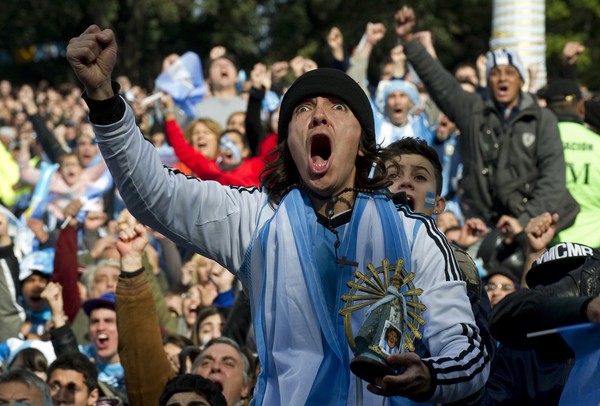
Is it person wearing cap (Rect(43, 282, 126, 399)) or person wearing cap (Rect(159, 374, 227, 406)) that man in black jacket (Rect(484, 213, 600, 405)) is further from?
person wearing cap (Rect(43, 282, 126, 399))

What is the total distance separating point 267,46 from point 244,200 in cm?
3510

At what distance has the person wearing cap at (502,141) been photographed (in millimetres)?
A: 9422

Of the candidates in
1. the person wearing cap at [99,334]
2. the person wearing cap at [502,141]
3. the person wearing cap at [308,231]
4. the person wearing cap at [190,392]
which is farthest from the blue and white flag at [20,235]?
the person wearing cap at [308,231]

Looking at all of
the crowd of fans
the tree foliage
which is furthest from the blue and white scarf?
the tree foliage

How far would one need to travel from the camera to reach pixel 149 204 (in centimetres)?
425

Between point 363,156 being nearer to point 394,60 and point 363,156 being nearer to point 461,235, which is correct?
point 461,235

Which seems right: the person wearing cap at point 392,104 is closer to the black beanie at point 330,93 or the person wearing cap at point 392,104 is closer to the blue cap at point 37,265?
the blue cap at point 37,265

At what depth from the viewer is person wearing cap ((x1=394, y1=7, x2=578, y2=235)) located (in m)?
9.42

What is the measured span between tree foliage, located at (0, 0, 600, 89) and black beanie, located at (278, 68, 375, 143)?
28371 millimetres

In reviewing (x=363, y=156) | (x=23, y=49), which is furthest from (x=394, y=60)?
(x=23, y=49)

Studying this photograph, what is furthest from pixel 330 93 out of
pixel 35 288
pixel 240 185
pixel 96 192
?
pixel 96 192

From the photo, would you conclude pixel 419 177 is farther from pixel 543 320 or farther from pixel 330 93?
pixel 330 93

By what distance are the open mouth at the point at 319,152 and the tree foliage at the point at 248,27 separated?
1122 inches

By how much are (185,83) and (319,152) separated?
31.9 ft
